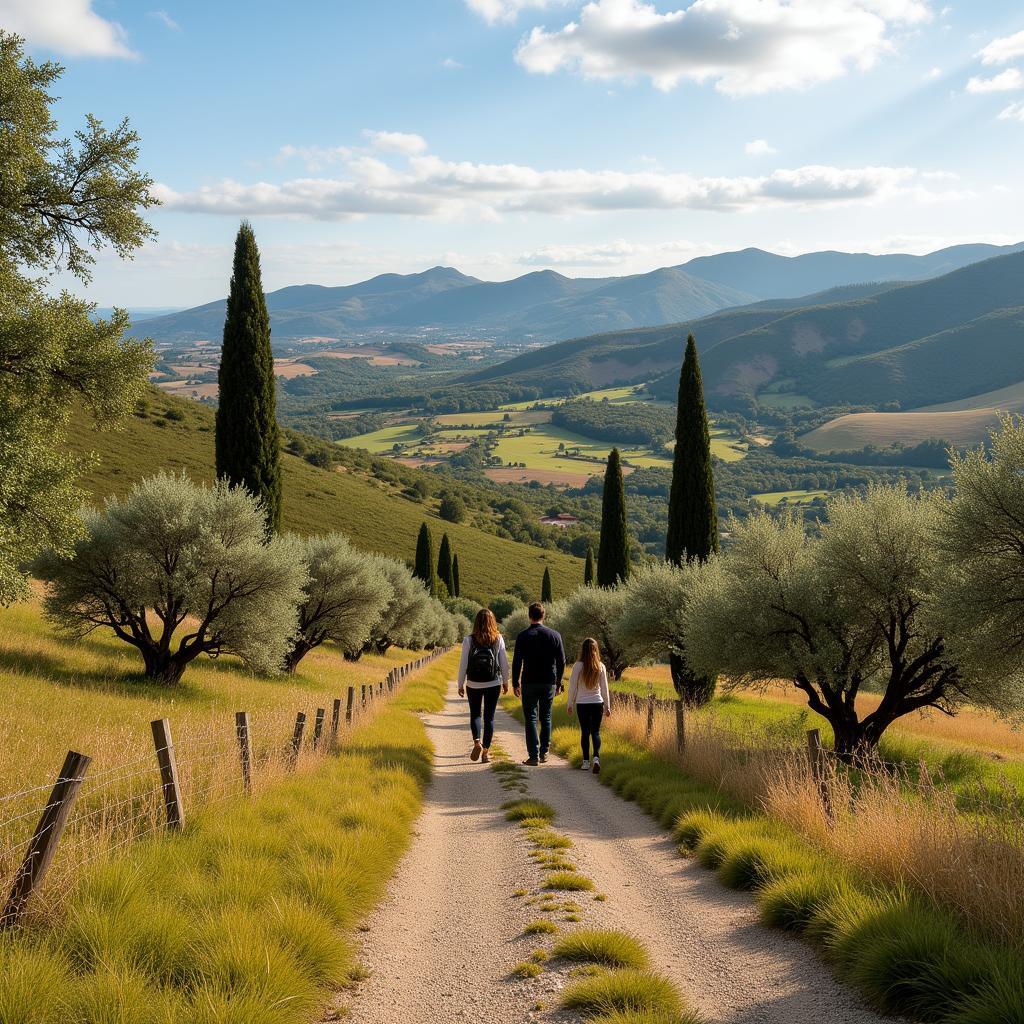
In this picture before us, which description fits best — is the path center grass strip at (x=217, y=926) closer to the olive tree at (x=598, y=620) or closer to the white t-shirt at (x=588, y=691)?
the white t-shirt at (x=588, y=691)

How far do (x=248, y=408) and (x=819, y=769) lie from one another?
26374 mm

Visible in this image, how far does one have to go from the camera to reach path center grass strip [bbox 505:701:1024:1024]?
14.7 feet

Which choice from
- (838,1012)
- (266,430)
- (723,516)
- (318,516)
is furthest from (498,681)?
(723,516)

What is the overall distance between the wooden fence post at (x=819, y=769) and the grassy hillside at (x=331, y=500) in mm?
61976

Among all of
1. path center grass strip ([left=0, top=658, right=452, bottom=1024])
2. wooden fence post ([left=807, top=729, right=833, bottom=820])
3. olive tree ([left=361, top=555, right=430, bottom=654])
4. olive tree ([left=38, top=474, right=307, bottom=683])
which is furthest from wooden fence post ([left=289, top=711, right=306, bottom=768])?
olive tree ([left=361, top=555, right=430, bottom=654])

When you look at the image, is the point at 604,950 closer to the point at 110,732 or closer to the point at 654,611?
the point at 110,732

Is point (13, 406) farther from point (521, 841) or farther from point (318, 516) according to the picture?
point (318, 516)

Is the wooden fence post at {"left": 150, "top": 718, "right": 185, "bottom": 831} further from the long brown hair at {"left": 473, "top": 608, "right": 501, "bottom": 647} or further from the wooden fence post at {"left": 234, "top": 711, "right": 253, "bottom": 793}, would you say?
the long brown hair at {"left": 473, "top": 608, "right": 501, "bottom": 647}

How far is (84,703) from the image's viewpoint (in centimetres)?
1453

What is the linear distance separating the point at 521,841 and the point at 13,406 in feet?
48.5

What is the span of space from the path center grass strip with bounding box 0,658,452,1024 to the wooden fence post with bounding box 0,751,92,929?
29cm

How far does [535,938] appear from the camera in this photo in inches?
234

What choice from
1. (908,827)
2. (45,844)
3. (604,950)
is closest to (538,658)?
(908,827)

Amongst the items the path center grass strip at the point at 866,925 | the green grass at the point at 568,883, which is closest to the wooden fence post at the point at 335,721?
the path center grass strip at the point at 866,925
